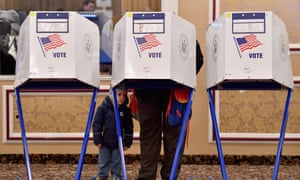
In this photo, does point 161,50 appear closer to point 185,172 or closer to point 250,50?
point 250,50

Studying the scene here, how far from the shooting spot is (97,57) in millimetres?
6406

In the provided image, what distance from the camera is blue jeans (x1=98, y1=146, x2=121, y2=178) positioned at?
744 centimetres

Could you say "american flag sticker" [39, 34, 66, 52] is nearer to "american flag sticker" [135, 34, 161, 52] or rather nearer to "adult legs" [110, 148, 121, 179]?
"american flag sticker" [135, 34, 161, 52]

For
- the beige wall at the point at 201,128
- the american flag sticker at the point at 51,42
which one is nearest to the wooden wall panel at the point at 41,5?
the beige wall at the point at 201,128

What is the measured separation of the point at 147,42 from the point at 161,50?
128 millimetres

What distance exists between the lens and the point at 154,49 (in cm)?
597

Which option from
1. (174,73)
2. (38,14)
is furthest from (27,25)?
(174,73)

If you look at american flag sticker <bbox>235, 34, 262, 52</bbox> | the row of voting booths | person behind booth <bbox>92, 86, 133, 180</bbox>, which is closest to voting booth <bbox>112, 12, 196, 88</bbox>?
the row of voting booths

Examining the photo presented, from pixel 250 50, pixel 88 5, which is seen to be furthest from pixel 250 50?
pixel 88 5

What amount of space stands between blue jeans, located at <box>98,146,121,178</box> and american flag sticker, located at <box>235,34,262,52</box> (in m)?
2.02

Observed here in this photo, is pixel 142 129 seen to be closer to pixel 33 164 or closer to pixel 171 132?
pixel 171 132

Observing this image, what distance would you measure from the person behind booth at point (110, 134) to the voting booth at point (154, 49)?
4.06ft

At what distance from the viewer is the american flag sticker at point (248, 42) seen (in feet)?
19.7

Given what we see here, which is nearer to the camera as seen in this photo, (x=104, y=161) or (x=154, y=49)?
(x=154, y=49)
